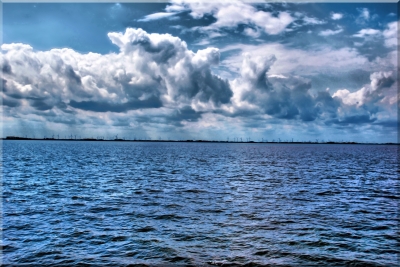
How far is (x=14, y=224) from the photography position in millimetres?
22359

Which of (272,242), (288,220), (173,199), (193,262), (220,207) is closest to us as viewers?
(193,262)

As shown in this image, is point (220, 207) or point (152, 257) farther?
point (220, 207)

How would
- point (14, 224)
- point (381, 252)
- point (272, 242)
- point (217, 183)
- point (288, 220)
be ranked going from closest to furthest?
point (381, 252) < point (272, 242) < point (14, 224) < point (288, 220) < point (217, 183)

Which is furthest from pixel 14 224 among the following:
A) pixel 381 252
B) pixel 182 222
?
pixel 381 252

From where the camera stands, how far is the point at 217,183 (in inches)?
1770

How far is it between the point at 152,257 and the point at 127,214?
9.79m

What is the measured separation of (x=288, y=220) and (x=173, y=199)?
13.0 meters

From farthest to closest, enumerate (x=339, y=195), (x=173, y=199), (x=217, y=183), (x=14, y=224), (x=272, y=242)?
(x=217, y=183)
(x=339, y=195)
(x=173, y=199)
(x=14, y=224)
(x=272, y=242)

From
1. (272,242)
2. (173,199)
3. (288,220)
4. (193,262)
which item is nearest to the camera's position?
(193,262)

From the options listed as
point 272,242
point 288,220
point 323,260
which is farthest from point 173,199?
point 323,260

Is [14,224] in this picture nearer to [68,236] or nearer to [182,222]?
[68,236]

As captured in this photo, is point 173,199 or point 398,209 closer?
point 398,209

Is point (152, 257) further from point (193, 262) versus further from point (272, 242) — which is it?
point (272, 242)

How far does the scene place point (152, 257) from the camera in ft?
54.2
